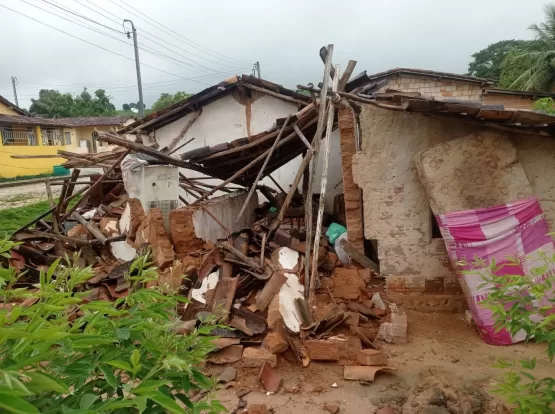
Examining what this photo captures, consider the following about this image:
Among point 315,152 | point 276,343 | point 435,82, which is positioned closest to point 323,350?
point 276,343

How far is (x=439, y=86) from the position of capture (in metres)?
16.6

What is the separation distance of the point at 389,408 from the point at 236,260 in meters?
2.96

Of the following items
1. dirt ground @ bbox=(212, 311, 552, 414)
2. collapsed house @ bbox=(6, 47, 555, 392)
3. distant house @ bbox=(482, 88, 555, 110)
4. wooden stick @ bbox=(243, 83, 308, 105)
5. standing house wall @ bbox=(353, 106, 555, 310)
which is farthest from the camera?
distant house @ bbox=(482, 88, 555, 110)

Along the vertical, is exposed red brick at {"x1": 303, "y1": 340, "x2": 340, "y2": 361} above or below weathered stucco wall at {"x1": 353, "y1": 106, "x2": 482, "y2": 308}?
below

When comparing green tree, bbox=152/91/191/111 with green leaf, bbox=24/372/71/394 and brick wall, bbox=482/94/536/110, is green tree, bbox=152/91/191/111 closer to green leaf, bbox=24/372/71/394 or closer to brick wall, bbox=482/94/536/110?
brick wall, bbox=482/94/536/110

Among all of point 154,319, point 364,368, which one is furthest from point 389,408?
point 154,319

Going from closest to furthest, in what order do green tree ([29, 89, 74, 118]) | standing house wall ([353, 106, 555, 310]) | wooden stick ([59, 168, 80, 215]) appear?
1. standing house wall ([353, 106, 555, 310])
2. wooden stick ([59, 168, 80, 215])
3. green tree ([29, 89, 74, 118])

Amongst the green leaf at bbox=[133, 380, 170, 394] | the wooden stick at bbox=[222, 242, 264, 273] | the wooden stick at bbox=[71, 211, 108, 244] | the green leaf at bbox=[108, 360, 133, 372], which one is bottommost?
the wooden stick at bbox=[222, 242, 264, 273]

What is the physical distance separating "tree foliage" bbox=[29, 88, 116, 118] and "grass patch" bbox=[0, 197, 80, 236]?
Result: 32.8 meters

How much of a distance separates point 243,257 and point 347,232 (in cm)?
165

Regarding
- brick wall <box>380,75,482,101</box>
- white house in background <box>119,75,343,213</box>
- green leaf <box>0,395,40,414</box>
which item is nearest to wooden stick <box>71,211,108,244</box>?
white house in background <box>119,75,343,213</box>

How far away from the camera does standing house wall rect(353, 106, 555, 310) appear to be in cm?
546

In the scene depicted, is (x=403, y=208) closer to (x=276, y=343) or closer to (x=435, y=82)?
(x=276, y=343)

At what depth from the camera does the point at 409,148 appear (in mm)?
5477
